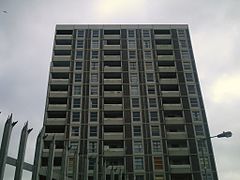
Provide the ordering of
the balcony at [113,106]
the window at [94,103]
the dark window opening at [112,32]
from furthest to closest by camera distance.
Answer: the dark window opening at [112,32] < the window at [94,103] < the balcony at [113,106]

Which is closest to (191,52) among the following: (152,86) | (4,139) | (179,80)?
(179,80)

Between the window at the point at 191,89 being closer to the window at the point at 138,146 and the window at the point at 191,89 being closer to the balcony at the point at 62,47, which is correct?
the window at the point at 138,146

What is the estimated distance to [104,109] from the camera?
52.4m

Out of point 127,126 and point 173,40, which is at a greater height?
point 173,40

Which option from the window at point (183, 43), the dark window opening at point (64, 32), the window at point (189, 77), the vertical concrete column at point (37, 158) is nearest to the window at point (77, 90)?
the dark window opening at point (64, 32)

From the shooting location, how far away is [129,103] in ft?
175

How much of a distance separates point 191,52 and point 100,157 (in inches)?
1209

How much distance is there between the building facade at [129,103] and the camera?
47.9 metres

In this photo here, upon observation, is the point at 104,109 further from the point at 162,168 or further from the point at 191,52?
the point at 191,52

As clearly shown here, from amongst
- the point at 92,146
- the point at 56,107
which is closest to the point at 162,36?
the point at 56,107

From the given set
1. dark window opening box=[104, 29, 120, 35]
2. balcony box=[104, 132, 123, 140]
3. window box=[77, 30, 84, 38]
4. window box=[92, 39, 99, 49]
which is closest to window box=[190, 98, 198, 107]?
balcony box=[104, 132, 123, 140]

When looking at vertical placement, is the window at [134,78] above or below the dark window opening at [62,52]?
below

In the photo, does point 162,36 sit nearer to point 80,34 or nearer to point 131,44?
point 131,44

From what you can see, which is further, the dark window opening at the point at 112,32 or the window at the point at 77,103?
the dark window opening at the point at 112,32
